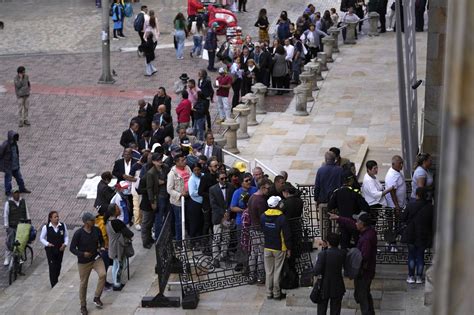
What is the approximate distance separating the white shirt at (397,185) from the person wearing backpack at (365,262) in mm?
1905

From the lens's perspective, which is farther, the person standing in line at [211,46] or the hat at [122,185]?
the person standing in line at [211,46]

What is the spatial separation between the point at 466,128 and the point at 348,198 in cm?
1125

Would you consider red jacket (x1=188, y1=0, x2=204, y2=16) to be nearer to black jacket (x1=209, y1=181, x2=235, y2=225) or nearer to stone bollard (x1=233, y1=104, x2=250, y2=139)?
stone bollard (x1=233, y1=104, x2=250, y2=139)

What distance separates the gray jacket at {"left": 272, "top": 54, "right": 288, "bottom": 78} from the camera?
25.2 metres

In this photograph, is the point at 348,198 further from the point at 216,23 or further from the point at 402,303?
the point at 216,23

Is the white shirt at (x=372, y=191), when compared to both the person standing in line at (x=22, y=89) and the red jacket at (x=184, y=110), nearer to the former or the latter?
the red jacket at (x=184, y=110)

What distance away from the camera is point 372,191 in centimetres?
1274

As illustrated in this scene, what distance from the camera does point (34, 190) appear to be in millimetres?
20406

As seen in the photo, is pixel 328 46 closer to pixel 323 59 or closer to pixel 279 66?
pixel 323 59

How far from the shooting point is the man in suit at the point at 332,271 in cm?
1034

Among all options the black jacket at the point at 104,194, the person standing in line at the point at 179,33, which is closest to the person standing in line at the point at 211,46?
the person standing in line at the point at 179,33

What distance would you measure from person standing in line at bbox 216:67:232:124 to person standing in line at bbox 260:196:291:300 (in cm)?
1096

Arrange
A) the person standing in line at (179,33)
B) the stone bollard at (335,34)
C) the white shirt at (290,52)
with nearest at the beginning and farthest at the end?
the white shirt at (290,52), the stone bollard at (335,34), the person standing in line at (179,33)

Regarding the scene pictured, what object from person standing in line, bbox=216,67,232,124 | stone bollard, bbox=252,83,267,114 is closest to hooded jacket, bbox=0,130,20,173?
person standing in line, bbox=216,67,232,124
